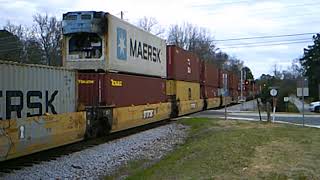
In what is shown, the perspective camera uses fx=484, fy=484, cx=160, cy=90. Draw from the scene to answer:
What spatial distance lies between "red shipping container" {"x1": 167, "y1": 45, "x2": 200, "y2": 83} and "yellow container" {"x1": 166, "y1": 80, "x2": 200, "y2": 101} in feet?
0.96

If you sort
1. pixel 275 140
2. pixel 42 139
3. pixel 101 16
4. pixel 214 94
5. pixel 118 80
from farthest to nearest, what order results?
1. pixel 214 94
2. pixel 118 80
3. pixel 101 16
4. pixel 275 140
5. pixel 42 139

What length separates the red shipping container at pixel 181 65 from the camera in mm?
27062

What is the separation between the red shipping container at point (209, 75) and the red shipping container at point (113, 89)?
49.5 ft

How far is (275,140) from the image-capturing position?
52.4ft

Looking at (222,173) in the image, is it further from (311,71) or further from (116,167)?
(311,71)

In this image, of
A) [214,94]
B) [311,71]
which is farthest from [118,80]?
[311,71]

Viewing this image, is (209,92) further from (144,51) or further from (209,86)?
(144,51)

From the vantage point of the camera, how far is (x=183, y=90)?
2914cm

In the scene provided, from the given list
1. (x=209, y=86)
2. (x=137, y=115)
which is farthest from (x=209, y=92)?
(x=137, y=115)

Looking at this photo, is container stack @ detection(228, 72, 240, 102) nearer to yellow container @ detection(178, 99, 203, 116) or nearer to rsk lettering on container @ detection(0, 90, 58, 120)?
yellow container @ detection(178, 99, 203, 116)

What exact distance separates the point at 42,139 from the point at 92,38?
582 centimetres

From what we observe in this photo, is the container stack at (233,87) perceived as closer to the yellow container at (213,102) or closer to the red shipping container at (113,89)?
the yellow container at (213,102)

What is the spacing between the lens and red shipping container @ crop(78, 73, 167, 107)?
16828 millimetres

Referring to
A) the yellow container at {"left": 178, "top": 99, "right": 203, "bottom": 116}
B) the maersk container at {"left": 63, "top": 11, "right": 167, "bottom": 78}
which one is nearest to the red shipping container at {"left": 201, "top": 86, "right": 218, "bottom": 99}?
the yellow container at {"left": 178, "top": 99, "right": 203, "bottom": 116}
